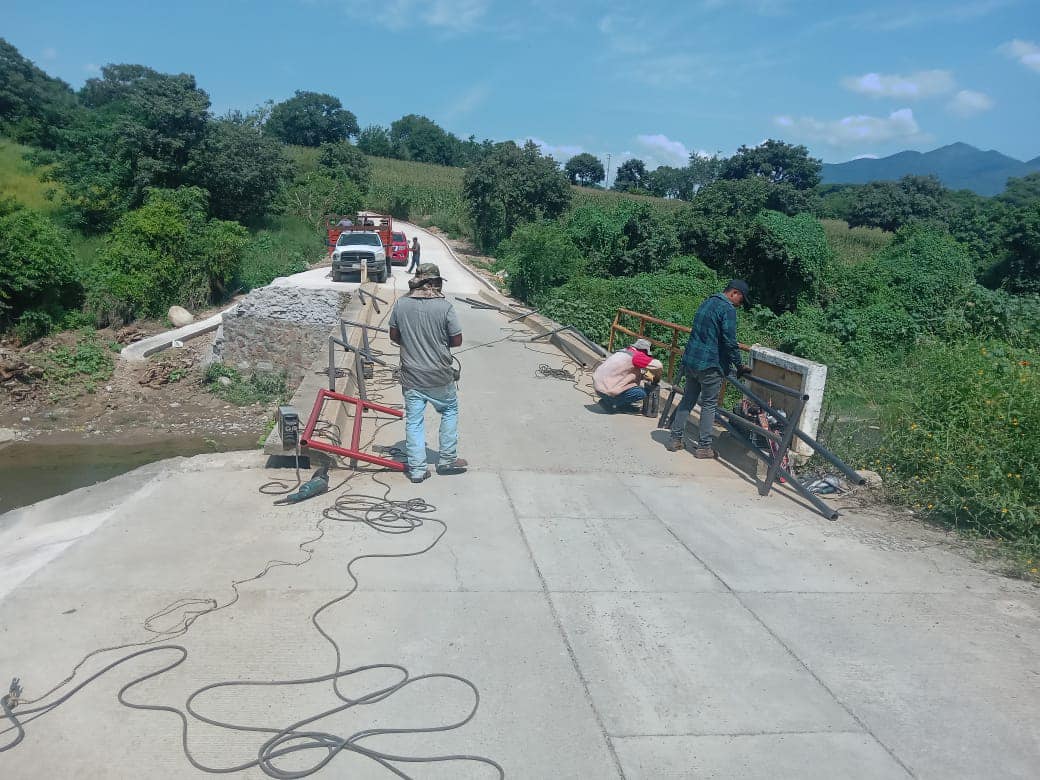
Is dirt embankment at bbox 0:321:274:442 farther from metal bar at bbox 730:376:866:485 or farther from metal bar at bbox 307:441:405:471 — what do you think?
metal bar at bbox 730:376:866:485

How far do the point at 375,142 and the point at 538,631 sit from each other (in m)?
123

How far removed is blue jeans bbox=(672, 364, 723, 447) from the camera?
7695mm

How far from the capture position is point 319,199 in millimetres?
51500

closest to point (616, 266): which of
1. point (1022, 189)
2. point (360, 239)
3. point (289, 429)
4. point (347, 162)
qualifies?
point (360, 239)

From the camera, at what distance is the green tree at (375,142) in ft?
384

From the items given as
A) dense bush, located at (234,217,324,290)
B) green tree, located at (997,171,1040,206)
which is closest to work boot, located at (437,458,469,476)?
dense bush, located at (234,217,324,290)

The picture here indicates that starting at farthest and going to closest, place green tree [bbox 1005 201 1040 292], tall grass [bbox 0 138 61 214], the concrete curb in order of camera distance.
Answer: tall grass [bbox 0 138 61 214] → green tree [bbox 1005 201 1040 292] → the concrete curb

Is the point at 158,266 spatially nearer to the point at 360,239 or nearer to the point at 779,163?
the point at 360,239

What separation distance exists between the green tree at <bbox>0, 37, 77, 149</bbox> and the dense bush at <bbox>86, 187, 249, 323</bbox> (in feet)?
103

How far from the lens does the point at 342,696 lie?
3.64m

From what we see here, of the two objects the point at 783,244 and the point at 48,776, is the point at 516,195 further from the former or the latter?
the point at 48,776

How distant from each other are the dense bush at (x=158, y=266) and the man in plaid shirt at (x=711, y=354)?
1726 cm

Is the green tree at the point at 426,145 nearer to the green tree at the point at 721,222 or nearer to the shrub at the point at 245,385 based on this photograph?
the green tree at the point at 721,222

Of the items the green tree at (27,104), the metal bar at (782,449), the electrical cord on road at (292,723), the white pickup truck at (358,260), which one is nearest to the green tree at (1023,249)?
the white pickup truck at (358,260)
